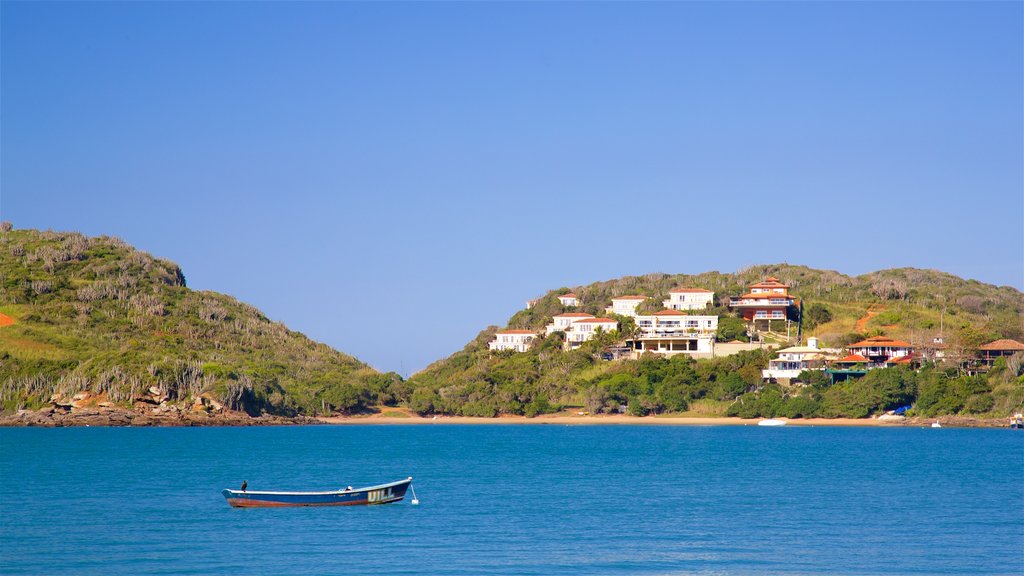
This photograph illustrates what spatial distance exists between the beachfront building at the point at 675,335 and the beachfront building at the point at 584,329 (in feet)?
12.3

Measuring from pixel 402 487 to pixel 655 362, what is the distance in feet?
257

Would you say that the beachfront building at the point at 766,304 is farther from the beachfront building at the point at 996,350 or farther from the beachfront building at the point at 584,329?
the beachfront building at the point at 996,350

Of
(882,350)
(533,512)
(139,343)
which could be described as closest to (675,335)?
(882,350)

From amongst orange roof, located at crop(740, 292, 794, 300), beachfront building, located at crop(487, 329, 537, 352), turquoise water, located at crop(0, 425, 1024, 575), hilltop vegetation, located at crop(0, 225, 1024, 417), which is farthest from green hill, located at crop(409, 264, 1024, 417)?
turquoise water, located at crop(0, 425, 1024, 575)

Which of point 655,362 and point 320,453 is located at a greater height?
point 655,362

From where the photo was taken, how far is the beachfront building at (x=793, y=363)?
114 metres

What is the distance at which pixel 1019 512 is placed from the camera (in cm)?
4228

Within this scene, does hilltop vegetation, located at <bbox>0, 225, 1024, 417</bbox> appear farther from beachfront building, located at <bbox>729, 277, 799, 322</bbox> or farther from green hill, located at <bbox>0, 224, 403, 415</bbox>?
beachfront building, located at <bbox>729, 277, 799, 322</bbox>

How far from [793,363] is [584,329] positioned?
2943 cm

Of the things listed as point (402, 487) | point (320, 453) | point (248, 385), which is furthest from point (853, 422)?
point (402, 487)

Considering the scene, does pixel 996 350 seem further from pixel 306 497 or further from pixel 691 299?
pixel 306 497

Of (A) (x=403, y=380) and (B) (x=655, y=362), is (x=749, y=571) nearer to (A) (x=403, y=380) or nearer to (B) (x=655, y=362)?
(B) (x=655, y=362)

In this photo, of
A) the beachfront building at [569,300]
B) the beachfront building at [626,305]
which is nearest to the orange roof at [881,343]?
the beachfront building at [626,305]

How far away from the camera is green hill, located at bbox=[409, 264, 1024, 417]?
10556cm
